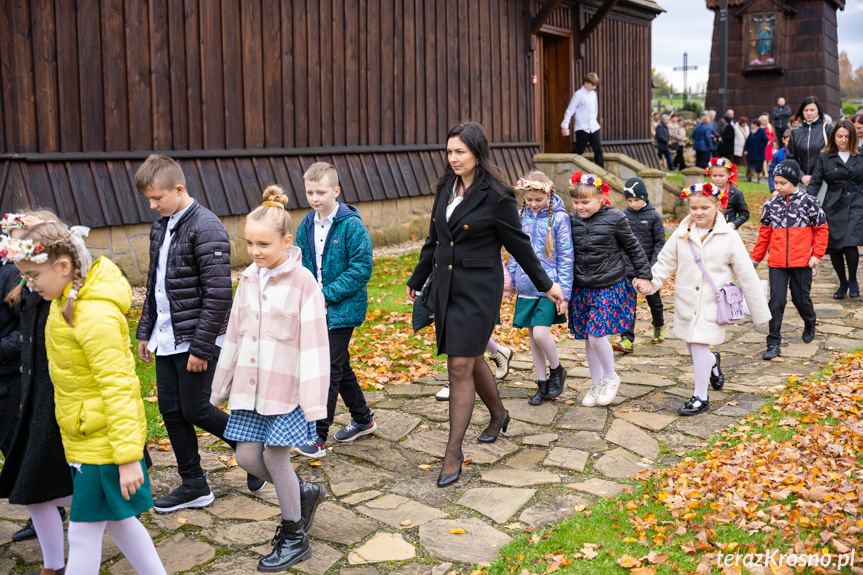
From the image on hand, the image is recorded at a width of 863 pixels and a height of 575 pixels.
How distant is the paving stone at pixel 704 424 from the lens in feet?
19.0

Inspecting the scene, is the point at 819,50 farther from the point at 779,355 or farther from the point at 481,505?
the point at 481,505

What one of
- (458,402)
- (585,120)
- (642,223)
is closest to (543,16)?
(585,120)

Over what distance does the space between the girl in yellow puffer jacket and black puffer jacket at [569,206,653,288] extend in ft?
12.6

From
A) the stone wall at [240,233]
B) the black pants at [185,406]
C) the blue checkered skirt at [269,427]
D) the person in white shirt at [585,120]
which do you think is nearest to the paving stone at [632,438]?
the blue checkered skirt at [269,427]

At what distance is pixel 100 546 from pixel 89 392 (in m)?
0.62

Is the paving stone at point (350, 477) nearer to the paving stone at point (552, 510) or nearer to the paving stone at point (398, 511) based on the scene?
the paving stone at point (398, 511)

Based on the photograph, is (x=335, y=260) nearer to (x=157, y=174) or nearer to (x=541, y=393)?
Answer: (x=157, y=174)

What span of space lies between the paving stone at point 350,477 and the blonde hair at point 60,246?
2.11 metres

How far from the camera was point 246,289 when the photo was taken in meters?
4.05

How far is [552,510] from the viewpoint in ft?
15.0

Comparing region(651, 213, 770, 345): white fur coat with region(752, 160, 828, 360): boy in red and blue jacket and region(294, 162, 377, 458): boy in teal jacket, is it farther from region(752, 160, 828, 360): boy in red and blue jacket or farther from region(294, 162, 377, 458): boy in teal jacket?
region(294, 162, 377, 458): boy in teal jacket

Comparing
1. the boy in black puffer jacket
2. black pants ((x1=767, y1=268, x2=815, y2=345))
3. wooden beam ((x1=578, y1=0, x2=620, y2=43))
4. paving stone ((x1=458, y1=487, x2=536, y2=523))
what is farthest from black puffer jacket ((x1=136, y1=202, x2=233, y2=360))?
wooden beam ((x1=578, y1=0, x2=620, y2=43))

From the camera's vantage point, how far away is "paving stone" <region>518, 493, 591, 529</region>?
4445mm

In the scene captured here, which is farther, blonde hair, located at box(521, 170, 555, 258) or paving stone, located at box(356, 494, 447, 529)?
blonde hair, located at box(521, 170, 555, 258)
